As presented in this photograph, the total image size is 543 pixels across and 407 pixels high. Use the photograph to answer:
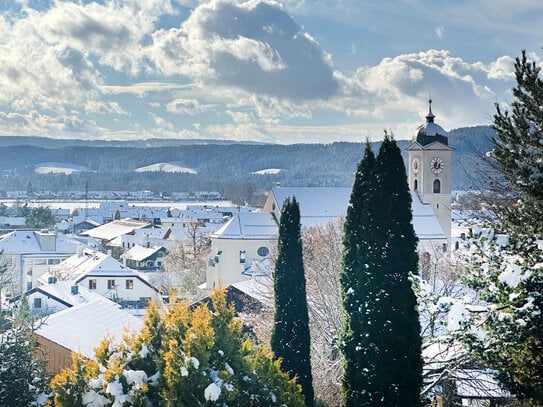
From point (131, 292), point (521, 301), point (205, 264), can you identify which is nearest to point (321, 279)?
point (521, 301)

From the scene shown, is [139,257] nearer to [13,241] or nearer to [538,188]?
[13,241]

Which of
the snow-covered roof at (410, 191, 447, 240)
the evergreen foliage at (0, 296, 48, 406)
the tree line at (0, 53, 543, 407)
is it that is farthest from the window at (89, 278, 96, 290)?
the tree line at (0, 53, 543, 407)

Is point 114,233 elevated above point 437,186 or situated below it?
below

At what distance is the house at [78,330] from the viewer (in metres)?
20.9

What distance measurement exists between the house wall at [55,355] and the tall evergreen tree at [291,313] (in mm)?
7369

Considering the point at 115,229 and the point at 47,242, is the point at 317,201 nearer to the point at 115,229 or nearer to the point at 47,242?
the point at 47,242

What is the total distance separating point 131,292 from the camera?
151 ft

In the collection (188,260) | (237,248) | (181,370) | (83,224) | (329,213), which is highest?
(329,213)

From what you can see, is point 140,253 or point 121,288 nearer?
point 121,288

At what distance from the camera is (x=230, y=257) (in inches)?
1991

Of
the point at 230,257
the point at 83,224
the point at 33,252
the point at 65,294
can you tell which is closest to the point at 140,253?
the point at 33,252

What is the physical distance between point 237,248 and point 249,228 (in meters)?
1.94

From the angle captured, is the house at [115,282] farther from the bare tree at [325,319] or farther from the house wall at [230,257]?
the bare tree at [325,319]

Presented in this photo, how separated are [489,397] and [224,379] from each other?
7.57m
